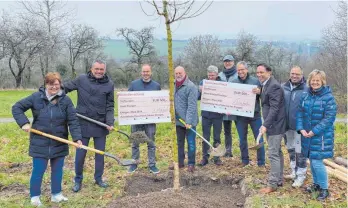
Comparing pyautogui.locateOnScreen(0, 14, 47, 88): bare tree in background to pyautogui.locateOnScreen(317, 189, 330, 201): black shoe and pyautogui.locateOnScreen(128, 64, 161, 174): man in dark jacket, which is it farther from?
pyautogui.locateOnScreen(317, 189, 330, 201): black shoe

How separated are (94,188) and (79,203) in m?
0.73

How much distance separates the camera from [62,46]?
48.6 meters

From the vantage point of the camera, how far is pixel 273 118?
20.1 ft

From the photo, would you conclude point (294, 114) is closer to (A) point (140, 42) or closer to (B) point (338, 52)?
(B) point (338, 52)

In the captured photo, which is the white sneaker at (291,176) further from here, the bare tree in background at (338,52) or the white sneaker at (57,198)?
the bare tree in background at (338,52)

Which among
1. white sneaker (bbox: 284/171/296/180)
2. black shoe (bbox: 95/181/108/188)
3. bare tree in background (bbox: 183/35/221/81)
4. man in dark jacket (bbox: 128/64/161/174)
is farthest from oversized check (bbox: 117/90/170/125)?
bare tree in background (bbox: 183/35/221/81)

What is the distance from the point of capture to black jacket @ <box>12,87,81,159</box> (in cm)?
565

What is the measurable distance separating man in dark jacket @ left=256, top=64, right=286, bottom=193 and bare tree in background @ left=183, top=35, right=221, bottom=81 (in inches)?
1439

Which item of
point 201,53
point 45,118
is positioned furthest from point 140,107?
point 201,53

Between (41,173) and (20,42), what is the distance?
40363 mm

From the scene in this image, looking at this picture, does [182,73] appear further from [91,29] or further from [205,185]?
[91,29]

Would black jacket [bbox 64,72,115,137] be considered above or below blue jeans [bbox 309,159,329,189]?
above

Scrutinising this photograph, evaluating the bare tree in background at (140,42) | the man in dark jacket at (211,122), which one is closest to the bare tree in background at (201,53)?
the bare tree in background at (140,42)

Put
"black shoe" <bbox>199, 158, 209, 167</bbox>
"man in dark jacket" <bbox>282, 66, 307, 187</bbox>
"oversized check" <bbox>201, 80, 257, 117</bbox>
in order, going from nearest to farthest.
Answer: "man in dark jacket" <bbox>282, 66, 307, 187</bbox>, "oversized check" <bbox>201, 80, 257, 117</bbox>, "black shoe" <bbox>199, 158, 209, 167</bbox>
